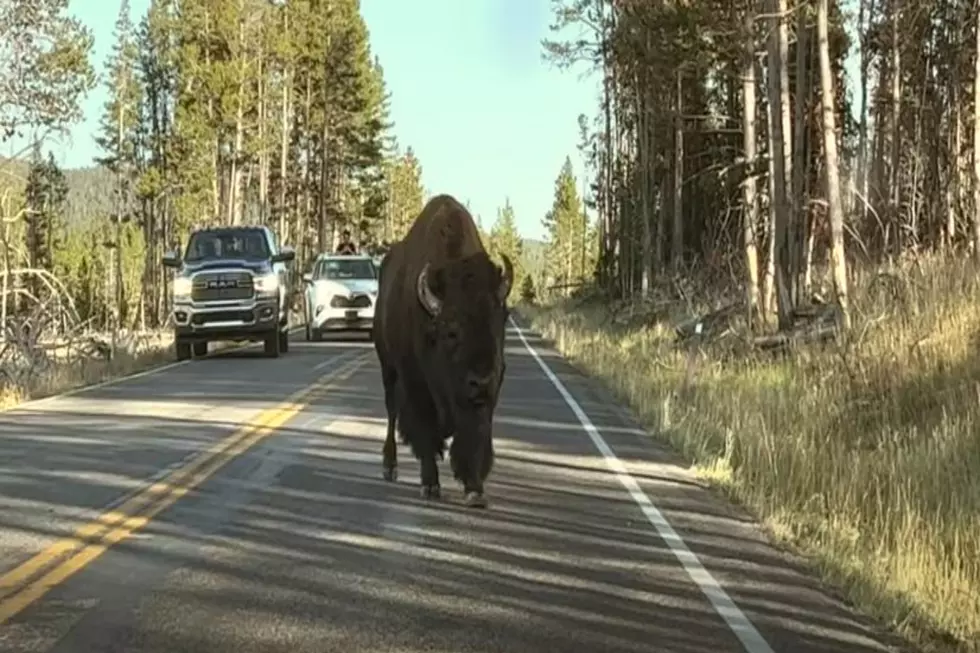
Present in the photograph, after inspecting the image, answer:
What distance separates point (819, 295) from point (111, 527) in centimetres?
1873

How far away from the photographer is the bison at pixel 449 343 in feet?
30.0

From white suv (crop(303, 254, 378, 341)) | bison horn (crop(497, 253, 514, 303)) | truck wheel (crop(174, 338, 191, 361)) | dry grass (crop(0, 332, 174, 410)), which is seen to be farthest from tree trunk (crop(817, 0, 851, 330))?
white suv (crop(303, 254, 378, 341))

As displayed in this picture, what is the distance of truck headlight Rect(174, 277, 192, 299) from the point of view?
27.5 m

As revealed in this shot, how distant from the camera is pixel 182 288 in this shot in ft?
90.4

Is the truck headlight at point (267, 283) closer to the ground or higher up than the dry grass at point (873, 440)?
higher up

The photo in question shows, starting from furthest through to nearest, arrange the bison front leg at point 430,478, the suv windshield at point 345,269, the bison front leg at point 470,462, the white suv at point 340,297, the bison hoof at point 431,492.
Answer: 1. the suv windshield at point 345,269
2. the white suv at point 340,297
3. the bison hoof at point 431,492
4. the bison front leg at point 430,478
5. the bison front leg at point 470,462

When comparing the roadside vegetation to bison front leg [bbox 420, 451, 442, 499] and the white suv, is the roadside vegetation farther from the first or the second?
bison front leg [bbox 420, 451, 442, 499]

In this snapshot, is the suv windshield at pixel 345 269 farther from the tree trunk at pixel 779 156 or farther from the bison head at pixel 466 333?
the bison head at pixel 466 333

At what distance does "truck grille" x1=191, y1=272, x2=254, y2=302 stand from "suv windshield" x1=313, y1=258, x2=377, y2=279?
747cm

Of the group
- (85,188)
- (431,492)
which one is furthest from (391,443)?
(85,188)

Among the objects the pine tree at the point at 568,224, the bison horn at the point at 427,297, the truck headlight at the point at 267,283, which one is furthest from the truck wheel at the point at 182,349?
the pine tree at the point at 568,224

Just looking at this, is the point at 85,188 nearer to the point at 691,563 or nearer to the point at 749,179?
the point at 749,179

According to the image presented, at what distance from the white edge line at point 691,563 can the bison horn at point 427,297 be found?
2143 millimetres

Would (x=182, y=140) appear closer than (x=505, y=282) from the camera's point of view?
No
